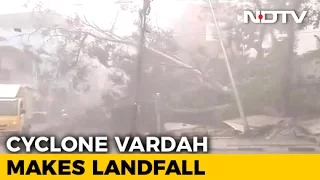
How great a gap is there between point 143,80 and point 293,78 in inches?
37.0

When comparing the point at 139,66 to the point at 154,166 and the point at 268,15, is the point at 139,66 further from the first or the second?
the point at 268,15

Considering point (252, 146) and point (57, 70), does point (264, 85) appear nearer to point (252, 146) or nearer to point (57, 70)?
point (252, 146)

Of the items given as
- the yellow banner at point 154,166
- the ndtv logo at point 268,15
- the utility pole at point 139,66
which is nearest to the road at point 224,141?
the yellow banner at point 154,166

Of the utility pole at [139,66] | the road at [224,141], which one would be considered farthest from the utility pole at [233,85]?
the utility pole at [139,66]

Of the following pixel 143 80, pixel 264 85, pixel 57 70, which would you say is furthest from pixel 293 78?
pixel 57 70

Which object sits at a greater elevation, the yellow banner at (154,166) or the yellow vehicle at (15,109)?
the yellow vehicle at (15,109)

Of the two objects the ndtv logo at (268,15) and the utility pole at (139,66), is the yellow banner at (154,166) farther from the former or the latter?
the ndtv logo at (268,15)

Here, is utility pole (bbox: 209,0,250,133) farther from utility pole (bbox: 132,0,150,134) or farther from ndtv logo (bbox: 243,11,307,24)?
utility pole (bbox: 132,0,150,134)

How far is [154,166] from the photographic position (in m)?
2.83

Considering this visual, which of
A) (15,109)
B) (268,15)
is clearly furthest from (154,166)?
(268,15)

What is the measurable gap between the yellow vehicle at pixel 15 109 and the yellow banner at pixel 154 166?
0.57 feet

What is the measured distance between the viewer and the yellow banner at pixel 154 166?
2.81m

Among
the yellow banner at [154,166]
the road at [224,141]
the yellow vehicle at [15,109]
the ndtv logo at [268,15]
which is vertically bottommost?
the yellow banner at [154,166]

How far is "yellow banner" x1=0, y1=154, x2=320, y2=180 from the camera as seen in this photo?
281 centimetres
